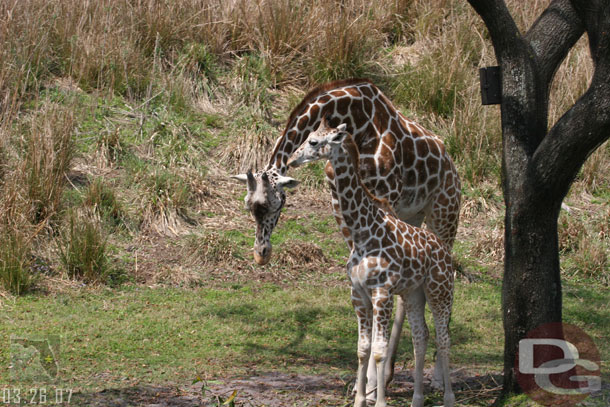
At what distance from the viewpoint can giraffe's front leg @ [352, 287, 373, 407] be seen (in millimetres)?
5000

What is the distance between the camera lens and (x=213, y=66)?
1223cm

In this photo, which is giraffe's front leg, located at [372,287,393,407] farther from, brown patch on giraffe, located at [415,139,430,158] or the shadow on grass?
brown patch on giraffe, located at [415,139,430,158]

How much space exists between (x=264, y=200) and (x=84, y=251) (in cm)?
348

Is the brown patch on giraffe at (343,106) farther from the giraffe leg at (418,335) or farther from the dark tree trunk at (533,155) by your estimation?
the giraffe leg at (418,335)

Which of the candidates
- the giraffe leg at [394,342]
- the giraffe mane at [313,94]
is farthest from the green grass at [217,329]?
the giraffe mane at [313,94]

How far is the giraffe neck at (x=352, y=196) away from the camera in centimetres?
494

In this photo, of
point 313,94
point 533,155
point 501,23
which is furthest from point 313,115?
point 533,155

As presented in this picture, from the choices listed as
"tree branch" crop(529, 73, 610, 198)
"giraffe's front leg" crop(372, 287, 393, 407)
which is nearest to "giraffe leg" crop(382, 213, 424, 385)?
"giraffe's front leg" crop(372, 287, 393, 407)

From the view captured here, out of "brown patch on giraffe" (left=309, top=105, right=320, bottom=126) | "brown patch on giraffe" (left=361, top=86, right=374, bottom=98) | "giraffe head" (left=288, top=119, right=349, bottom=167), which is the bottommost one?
"giraffe head" (left=288, top=119, right=349, bottom=167)

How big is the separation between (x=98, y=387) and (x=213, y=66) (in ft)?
24.8

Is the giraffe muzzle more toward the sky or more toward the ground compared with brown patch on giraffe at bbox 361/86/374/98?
more toward the ground

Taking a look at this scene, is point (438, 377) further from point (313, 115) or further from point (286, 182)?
point (313, 115)

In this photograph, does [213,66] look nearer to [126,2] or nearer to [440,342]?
[126,2]

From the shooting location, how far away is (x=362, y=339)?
16.5ft
